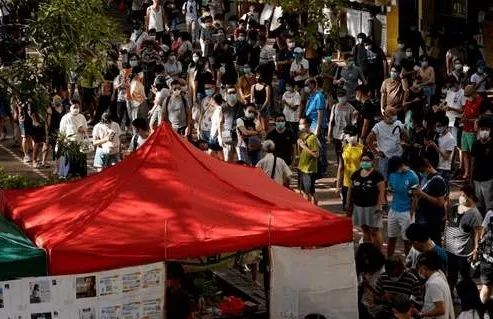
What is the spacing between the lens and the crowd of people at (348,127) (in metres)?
12.6

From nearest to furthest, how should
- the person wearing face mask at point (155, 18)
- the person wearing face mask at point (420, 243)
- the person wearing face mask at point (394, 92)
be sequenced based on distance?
the person wearing face mask at point (420, 243)
the person wearing face mask at point (394, 92)
the person wearing face mask at point (155, 18)

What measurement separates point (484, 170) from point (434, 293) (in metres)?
4.84

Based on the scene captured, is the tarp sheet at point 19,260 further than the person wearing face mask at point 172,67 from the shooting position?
No

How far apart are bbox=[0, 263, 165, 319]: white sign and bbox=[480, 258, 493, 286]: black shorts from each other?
349 centimetres

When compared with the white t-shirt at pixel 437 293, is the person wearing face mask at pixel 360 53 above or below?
above

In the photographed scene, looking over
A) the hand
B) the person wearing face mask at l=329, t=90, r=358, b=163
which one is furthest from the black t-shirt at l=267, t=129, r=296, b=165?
the hand

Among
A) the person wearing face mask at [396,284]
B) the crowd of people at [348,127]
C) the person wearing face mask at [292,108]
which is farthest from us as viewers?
the person wearing face mask at [292,108]

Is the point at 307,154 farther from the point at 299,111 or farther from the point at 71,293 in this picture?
the point at 71,293

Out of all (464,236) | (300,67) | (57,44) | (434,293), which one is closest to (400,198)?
(464,236)

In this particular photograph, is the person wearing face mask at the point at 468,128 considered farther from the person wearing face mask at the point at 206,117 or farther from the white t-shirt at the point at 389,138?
the person wearing face mask at the point at 206,117

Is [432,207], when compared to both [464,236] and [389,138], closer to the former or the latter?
[464,236]

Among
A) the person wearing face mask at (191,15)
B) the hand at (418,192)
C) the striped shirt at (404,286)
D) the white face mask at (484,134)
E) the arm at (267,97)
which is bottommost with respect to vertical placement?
the striped shirt at (404,286)

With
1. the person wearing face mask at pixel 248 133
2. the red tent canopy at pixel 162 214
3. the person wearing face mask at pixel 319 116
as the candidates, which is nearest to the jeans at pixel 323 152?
the person wearing face mask at pixel 319 116

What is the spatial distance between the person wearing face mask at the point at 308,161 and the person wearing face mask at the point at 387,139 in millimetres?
889
